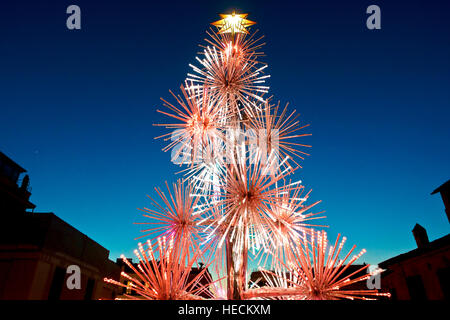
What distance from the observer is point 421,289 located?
12742mm

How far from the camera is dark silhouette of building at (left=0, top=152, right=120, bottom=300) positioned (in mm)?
11910

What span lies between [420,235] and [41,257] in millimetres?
21657

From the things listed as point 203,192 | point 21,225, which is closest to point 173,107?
point 203,192

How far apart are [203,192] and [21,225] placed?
47.0ft

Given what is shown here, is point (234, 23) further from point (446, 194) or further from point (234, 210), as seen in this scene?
point (446, 194)

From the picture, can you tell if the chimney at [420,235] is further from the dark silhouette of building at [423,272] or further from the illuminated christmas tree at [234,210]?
the illuminated christmas tree at [234,210]

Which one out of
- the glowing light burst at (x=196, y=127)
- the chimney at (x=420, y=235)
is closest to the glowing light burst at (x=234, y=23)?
the glowing light burst at (x=196, y=127)

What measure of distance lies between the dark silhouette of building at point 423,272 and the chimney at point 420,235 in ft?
10.2

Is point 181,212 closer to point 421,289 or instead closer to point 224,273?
point 224,273

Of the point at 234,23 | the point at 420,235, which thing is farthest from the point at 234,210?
the point at 420,235

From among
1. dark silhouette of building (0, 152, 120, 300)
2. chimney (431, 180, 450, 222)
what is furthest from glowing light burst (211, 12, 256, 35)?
chimney (431, 180, 450, 222)

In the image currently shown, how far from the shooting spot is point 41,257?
12.4m
